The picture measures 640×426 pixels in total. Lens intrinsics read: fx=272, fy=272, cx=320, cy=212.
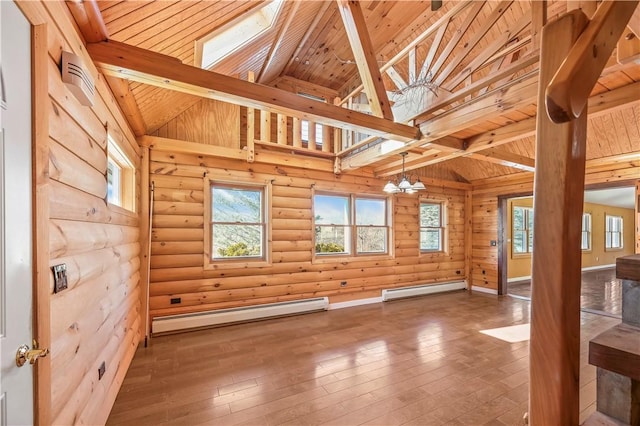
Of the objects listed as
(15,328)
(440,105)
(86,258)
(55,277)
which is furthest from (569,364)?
(440,105)

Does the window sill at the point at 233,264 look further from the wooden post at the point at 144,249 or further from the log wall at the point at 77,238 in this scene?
the log wall at the point at 77,238

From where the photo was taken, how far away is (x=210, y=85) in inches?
83.9

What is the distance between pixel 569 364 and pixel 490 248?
21.9ft

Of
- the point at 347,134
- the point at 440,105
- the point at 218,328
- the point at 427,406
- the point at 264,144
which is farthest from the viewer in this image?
the point at 347,134

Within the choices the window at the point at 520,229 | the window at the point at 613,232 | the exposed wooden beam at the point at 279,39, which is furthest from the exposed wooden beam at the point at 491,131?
the window at the point at 613,232

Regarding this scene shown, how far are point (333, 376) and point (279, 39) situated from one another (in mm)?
4276

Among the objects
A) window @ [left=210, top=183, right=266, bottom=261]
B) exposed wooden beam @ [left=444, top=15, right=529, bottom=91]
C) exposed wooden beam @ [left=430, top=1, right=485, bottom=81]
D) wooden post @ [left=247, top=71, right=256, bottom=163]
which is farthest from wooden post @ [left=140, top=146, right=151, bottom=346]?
exposed wooden beam @ [left=444, top=15, right=529, bottom=91]

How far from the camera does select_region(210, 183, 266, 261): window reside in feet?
13.7

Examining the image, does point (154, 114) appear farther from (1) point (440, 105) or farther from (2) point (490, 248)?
(2) point (490, 248)

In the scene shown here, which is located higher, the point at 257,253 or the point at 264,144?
the point at 264,144

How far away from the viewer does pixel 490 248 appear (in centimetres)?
639

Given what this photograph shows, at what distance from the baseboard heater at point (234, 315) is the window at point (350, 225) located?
95 centimetres

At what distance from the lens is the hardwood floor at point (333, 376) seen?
83.6 inches

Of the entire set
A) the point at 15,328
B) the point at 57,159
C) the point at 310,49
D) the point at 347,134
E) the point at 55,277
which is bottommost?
the point at 15,328
